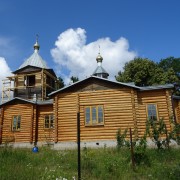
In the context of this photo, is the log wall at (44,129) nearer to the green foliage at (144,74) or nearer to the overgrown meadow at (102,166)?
the overgrown meadow at (102,166)

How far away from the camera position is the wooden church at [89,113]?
17906 mm

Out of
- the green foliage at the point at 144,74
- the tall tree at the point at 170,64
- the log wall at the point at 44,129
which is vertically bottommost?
the log wall at the point at 44,129

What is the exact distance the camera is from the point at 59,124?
19.1m

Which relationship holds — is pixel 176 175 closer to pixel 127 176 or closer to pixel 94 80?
pixel 127 176

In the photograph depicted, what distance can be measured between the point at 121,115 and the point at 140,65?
23141mm

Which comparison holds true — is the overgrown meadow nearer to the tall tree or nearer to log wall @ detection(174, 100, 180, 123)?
log wall @ detection(174, 100, 180, 123)

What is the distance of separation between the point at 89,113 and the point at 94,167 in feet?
28.8

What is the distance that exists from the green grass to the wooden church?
19.5 ft

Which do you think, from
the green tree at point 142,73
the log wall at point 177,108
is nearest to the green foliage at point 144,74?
the green tree at point 142,73

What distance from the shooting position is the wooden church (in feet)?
58.7

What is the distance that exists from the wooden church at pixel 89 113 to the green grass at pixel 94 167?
5930 millimetres

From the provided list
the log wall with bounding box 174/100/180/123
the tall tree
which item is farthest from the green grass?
the tall tree

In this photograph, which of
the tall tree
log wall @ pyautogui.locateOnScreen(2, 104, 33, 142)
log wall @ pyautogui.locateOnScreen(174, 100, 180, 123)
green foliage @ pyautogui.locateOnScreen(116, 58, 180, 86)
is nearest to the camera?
log wall @ pyautogui.locateOnScreen(174, 100, 180, 123)

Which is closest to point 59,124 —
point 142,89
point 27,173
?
point 142,89
